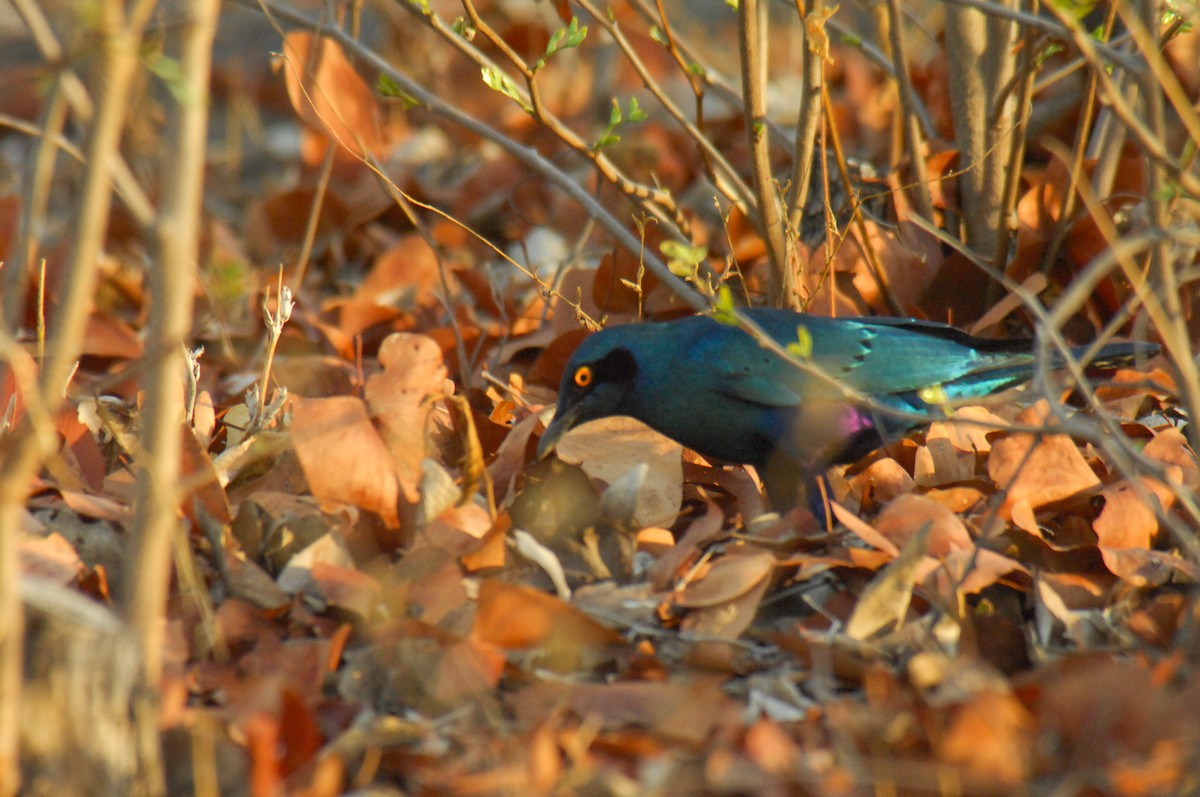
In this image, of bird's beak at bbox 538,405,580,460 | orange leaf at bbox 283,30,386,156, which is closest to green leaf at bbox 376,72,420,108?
orange leaf at bbox 283,30,386,156

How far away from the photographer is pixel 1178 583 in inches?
117

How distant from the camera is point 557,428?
3518 millimetres

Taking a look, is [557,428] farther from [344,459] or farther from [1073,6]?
[1073,6]

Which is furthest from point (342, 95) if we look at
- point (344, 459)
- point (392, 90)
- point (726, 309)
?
point (726, 309)

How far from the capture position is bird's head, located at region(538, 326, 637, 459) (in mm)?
3570

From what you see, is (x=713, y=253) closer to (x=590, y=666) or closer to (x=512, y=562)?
(x=512, y=562)

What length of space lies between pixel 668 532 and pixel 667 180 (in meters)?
3.19

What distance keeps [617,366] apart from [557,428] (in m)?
0.25

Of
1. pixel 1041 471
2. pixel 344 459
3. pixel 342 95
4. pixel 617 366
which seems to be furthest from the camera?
pixel 342 95

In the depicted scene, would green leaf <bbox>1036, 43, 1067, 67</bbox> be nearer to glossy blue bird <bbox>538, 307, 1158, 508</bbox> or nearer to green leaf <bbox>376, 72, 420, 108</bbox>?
glossy blue bird <bbox>538, 307, 1158, 508</bbox>

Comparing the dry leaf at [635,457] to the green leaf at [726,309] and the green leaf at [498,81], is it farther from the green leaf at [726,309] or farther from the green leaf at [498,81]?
the green leaf at [498,81]

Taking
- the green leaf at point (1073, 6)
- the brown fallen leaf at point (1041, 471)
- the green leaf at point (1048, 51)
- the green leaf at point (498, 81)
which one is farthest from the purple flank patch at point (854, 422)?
the green leaf at point (1073, 6)

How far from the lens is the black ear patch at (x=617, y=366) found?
360cm

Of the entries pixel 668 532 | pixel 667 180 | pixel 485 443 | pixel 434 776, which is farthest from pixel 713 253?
pixel 434 776
